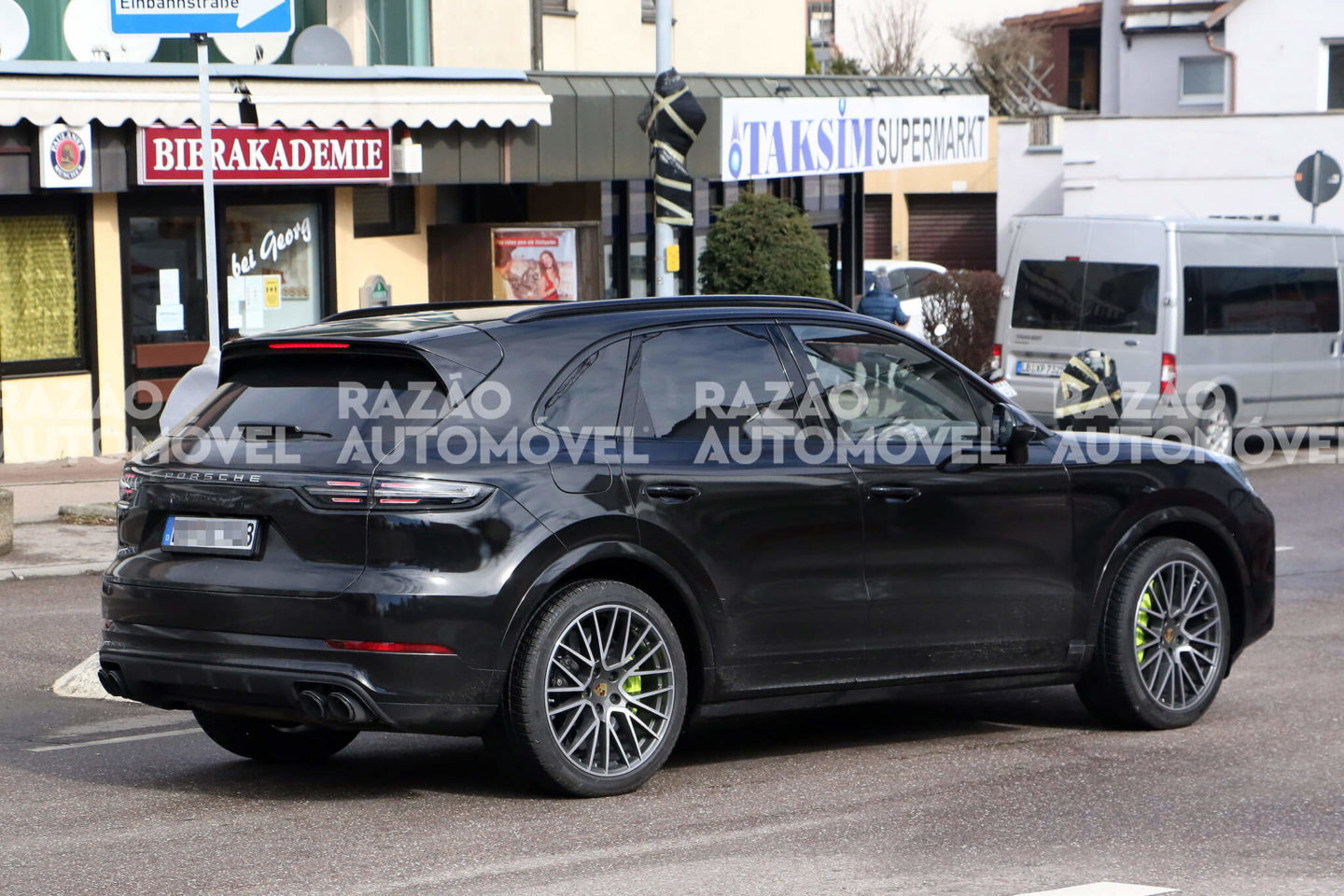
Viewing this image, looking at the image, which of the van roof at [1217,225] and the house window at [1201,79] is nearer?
the van roof at [1217,225]

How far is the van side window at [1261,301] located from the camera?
18094mm

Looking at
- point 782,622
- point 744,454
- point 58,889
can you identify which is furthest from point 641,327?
point 58,889

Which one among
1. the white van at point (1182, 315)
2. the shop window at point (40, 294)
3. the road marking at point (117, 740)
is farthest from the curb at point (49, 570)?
the white van at point (1182, 315)

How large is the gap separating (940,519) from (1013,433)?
1.56 ft

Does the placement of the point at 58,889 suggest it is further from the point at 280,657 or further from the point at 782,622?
the point at 782,622

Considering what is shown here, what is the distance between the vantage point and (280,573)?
5980 millimetres

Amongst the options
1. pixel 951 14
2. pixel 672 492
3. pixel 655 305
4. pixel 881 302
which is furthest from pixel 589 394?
pixel 951 14

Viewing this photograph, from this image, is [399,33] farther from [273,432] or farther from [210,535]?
[210,535]

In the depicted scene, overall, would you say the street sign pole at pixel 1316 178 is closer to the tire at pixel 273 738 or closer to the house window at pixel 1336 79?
the house window at pixel 1336 79

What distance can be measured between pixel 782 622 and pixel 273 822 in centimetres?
185

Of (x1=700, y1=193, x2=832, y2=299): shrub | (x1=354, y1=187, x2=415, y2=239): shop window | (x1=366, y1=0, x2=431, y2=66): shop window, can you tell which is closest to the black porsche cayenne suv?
(x1=354, y1=187, x2=415, y2=239): shop window

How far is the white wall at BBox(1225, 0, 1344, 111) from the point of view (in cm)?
4353

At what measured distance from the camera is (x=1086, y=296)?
1820 centimetres

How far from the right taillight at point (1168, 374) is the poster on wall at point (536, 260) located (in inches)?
247
